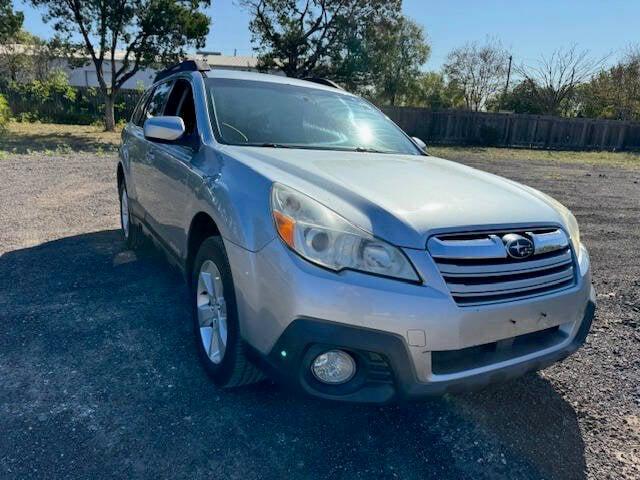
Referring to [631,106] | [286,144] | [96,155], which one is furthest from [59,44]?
[631,106]

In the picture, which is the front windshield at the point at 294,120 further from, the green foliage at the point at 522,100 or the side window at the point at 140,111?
the green foliage at the point at 522,100

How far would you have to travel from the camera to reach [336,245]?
2.03 m

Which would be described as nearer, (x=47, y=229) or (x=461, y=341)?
(x=461, y=341)

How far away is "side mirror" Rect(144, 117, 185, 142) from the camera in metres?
2.99

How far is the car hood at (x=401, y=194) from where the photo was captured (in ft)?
6.86

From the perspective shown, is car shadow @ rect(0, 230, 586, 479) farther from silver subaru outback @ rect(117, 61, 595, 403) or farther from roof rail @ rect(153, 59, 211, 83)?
roof rail @ rect(153, 59, 211, 83)

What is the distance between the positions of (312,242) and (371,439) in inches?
41.8

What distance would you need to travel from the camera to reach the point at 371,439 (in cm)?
238

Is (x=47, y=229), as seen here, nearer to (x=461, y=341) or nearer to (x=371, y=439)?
(x=371, y=439)

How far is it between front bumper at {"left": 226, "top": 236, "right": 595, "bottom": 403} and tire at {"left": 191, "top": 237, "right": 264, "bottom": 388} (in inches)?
5.5

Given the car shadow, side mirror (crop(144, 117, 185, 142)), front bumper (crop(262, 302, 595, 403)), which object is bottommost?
the car shadow

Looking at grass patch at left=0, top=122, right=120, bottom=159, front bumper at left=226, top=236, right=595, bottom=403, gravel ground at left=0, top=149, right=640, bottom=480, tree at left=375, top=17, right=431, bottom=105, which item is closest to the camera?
front bumper at left=226, top=236, right=595, bottom=403

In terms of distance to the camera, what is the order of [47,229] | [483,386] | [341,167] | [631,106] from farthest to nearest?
[631,106] < [47,229] < [341,167] < [483,386]

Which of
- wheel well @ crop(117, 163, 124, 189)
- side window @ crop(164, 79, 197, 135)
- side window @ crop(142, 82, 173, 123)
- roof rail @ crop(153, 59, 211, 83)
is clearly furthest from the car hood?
wheel well @ crop(117, 163, 124, 189)
